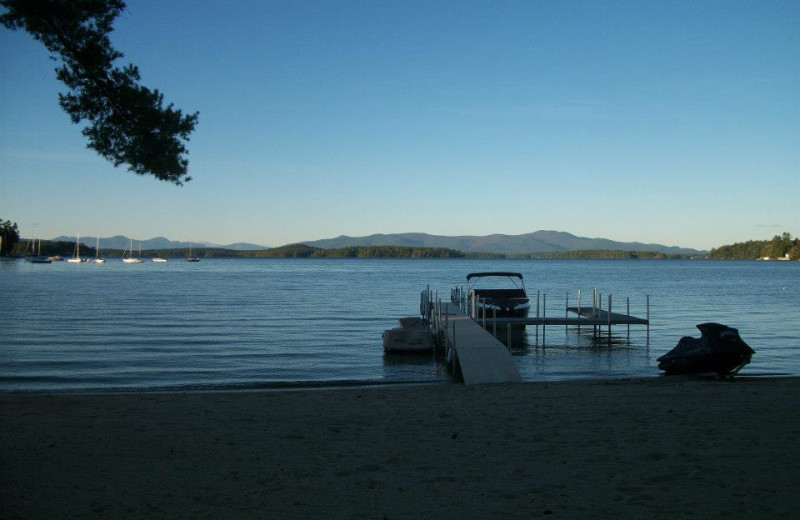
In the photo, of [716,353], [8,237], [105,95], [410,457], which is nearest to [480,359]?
[716,353]

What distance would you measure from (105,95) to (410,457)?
545 cm

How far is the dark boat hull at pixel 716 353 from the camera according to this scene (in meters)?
→ 13.9

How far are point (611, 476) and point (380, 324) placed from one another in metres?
23.4

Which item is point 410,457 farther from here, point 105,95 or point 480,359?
point 480,359

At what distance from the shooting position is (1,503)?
16.5ft

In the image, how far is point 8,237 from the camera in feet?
498

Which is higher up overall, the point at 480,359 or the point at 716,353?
the point at 716,353

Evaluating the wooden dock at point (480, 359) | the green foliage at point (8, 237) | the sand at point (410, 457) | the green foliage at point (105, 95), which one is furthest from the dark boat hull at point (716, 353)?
the green foliage at point (8, 237)

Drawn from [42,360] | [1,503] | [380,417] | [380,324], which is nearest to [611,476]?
[380,417]

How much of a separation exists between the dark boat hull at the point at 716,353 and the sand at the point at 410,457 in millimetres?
3555

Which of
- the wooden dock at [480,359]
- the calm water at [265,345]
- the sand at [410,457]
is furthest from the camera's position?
the calm water at [265,345]

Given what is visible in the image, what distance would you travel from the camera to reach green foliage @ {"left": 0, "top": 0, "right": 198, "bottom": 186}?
23.3 feet

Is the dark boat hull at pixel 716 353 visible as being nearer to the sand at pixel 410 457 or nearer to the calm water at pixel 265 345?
the calm water at pixel 265 345

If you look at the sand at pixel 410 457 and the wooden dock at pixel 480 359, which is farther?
the wooden dock at pixel 480 359
